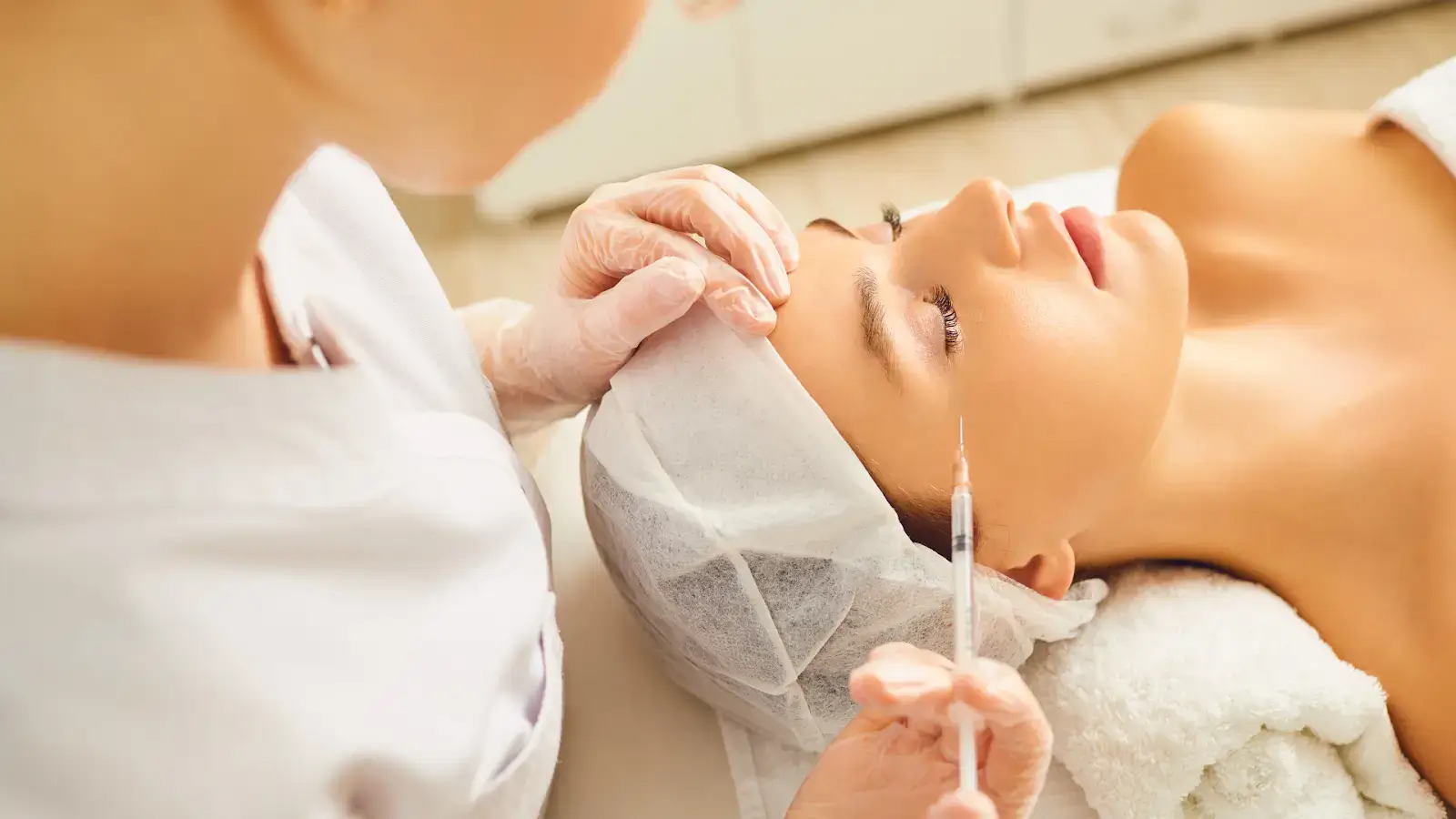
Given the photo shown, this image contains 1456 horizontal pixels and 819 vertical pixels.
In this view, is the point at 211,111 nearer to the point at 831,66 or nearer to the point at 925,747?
the point at 925,747

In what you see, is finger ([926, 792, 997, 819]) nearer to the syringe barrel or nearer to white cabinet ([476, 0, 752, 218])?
the syringe barrel

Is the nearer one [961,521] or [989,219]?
[961,521]

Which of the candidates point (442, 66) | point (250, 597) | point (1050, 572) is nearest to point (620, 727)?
point (1050, 572)

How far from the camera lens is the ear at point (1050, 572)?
992 millimetres

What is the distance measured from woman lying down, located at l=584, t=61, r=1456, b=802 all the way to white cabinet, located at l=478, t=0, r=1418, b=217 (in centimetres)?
118

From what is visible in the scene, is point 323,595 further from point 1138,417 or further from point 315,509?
point 1138,417

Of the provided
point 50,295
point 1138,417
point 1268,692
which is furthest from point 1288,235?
point 50,295

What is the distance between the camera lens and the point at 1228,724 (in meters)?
0.93

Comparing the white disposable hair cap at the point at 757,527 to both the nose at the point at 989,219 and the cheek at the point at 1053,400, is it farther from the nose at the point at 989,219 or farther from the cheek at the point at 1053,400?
the nose at the point at 989,219

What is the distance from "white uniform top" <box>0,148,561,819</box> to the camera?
550 millimetres

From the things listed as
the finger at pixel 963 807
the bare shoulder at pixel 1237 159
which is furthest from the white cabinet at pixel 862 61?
the finger at pixel 963 807

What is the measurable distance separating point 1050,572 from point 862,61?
1.47 m

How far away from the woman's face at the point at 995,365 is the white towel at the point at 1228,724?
0.14 metres

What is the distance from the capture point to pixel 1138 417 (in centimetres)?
95
